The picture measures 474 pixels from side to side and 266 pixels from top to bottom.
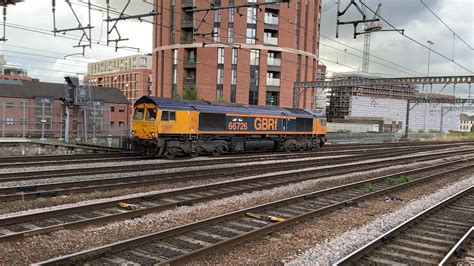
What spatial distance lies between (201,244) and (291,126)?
24.3 m

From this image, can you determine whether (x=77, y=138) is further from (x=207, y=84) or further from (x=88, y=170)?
(x=207, y=84)

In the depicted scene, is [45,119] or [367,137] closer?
[45,119]

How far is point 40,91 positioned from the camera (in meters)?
60.6

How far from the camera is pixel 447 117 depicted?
374ft

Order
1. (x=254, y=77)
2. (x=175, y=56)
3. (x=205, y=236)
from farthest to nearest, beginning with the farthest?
(x=175, y=56) < (x=254, y=77) < (x=205, y=236)

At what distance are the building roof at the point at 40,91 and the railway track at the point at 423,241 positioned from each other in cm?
4787

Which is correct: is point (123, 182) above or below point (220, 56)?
below

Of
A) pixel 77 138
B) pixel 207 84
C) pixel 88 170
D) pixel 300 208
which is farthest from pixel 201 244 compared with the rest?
pixel 207 84

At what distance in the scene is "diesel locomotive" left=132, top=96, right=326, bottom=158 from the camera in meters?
22.5

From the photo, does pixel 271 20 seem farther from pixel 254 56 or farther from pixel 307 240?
pixel 307 240

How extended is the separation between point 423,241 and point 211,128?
57.5 feet

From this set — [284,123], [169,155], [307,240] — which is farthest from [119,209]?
[284,123]

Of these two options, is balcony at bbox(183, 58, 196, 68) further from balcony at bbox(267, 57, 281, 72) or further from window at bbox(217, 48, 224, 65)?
balcony at bbox(267, 57, 281, 72)

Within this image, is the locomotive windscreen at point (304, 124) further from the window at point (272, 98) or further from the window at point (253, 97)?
the window at point (272, 98)
